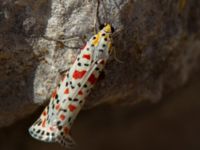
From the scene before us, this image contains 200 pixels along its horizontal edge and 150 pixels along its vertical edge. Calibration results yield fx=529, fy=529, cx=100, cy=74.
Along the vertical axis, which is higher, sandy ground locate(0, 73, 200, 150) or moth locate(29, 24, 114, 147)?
moth locate(29, 24, 114, 147)

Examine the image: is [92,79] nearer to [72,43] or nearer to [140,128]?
[72,43]

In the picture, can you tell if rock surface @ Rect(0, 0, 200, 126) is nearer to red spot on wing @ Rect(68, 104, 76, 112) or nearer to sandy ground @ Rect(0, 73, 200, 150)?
red spot on wing @ Rect(68, 104, 76, 112)

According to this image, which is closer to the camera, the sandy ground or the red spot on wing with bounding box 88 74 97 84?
the red spot on wing with bounding box 88 74 97 84

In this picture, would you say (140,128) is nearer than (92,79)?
No

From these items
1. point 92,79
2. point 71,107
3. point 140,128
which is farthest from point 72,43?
point 140,128

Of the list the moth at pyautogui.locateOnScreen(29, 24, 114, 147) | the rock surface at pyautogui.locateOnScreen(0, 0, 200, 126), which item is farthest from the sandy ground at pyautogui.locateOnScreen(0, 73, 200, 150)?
the moth at pyautogui.locateOnScreen(29, 24, 114, 147)

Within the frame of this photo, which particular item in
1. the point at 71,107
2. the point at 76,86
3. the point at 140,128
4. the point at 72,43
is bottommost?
the point at 140,128
